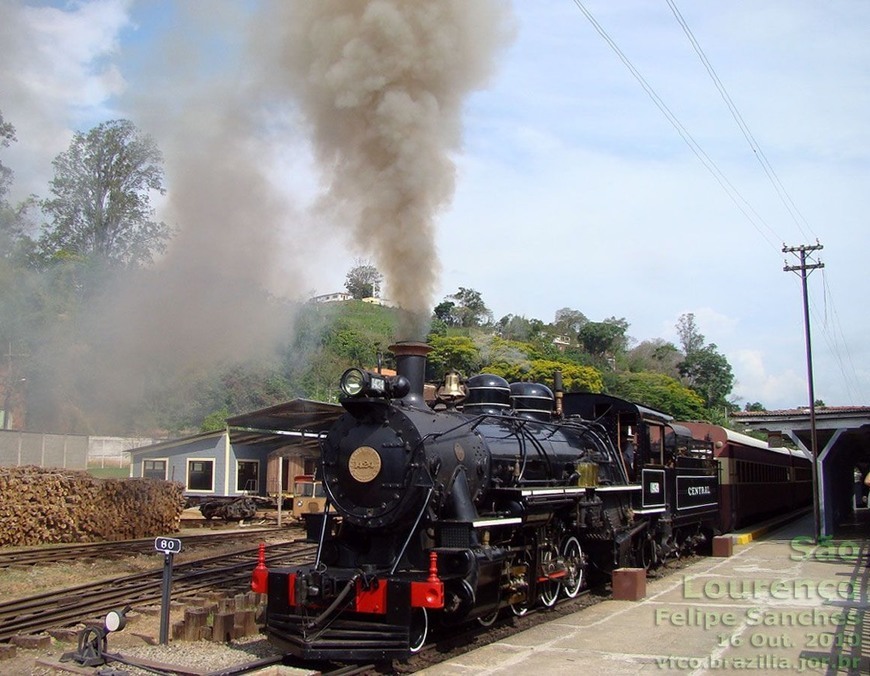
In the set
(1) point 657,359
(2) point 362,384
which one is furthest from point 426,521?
(1) point 657,359

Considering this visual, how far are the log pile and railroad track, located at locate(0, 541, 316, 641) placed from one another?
4.91 meters

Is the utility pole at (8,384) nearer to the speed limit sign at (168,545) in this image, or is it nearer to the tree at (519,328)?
the speed limit sign at (168,545)

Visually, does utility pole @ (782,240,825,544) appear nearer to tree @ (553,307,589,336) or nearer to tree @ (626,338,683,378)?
tree @ (626,338,683,378)

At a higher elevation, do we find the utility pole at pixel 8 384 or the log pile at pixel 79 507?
the utility pole at pixel 8 384

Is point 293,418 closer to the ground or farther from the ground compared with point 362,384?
farther from the ground

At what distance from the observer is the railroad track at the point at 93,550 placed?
13320mm

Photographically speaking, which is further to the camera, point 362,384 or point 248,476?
point 248,476

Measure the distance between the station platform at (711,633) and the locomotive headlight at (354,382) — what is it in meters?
2.43

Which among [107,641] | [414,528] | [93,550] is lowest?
[93,550]

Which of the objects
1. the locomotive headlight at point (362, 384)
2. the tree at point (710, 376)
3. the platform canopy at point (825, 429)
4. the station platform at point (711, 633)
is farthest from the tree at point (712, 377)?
the locomotive headlight at point (362, 384)

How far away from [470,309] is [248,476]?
186ft

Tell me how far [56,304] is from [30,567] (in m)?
8.52

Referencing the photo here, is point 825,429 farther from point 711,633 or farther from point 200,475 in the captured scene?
point 200,475

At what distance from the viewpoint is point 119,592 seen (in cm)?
1036
